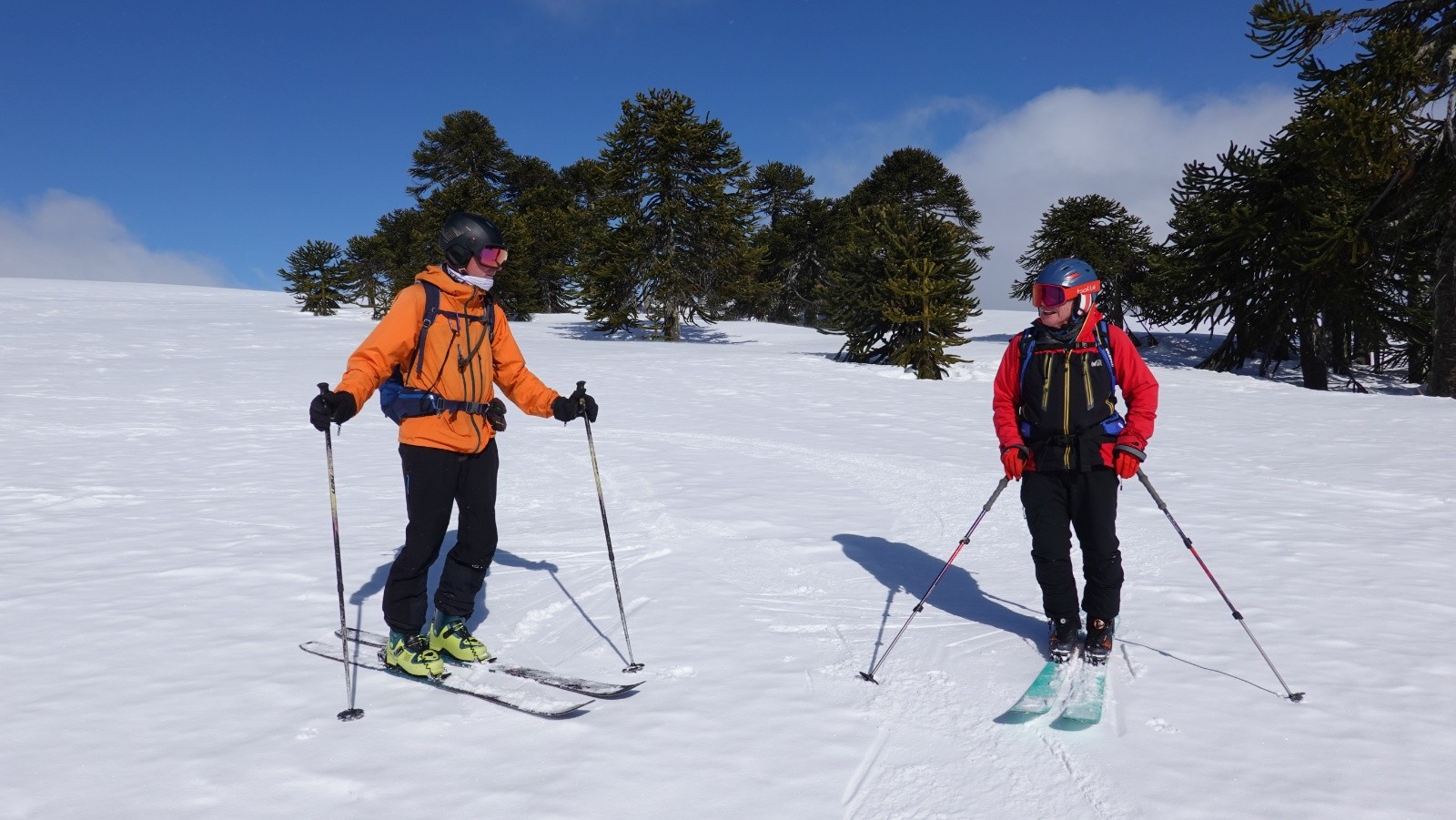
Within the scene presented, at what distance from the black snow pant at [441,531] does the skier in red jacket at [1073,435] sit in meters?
2.42

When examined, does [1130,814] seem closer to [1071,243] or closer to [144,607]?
[144,607]

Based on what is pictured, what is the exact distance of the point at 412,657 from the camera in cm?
346

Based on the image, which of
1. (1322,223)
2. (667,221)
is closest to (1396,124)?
(1322,223)

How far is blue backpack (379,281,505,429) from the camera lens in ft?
10.9

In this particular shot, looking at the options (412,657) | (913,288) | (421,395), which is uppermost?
(913,288)

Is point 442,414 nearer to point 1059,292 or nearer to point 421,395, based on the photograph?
point 421,395

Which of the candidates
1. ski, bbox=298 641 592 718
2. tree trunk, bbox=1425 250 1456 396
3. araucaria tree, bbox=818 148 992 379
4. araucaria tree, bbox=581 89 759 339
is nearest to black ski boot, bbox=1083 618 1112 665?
ski, bbox=298 641 592 718

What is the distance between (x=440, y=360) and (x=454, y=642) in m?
1.34

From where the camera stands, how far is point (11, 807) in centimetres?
249

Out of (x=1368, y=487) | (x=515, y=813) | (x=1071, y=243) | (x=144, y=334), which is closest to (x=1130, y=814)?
(x=515, y=813)

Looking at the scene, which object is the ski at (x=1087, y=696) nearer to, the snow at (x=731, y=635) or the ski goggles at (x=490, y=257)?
the snow at (x=731, y=635)

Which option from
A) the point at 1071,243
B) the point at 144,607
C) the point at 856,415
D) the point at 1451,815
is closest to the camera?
the point at 1451,815

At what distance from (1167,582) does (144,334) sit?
2468cm

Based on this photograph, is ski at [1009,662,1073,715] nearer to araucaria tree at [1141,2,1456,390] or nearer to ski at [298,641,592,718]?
ski at [298,641,592,718]
